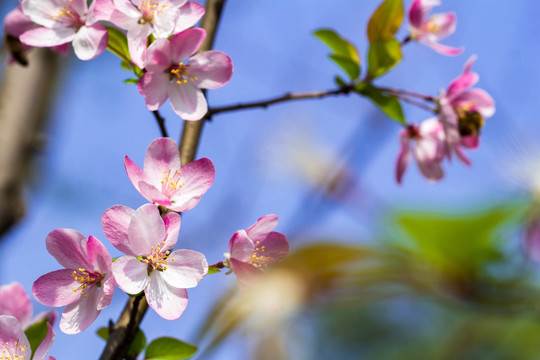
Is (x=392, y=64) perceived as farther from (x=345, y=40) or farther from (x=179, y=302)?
(x=179, y=302)

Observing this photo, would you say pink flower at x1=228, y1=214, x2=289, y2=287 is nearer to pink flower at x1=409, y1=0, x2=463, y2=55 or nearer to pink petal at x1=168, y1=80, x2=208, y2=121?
pink petal at x1=168, y1=80, x2=208, y2=121

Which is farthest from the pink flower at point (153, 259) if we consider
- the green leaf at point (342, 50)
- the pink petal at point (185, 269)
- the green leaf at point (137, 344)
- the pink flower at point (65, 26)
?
the green leaf at point (342, 50)

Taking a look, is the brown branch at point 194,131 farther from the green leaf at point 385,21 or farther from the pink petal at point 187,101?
the green leaf at point 385,21

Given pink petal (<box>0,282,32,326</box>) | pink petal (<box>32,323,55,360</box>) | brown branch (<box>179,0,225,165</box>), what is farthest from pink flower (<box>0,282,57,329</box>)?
brown branch (<box>179,0,225,165</box>)

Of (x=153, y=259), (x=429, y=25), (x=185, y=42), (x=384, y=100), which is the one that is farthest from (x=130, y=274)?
(x=429, y=25)

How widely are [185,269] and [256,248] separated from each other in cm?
7

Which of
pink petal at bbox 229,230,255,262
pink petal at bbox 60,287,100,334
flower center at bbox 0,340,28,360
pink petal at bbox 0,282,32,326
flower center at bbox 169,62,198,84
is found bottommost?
pink petal at bbox 0,282,32,326

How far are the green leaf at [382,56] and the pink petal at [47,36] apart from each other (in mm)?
383

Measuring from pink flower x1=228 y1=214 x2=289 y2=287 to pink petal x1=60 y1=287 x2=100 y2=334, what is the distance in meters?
0.13

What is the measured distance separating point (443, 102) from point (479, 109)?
6cm

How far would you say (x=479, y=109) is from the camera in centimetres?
79

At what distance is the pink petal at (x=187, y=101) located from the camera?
56 cm

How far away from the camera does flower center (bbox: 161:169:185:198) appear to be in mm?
507

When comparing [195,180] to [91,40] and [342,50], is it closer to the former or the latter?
[91,40]
